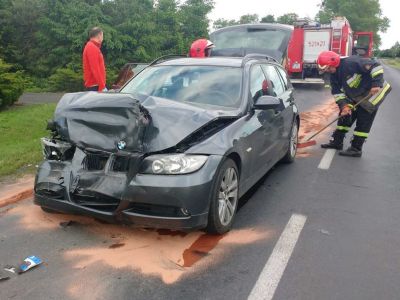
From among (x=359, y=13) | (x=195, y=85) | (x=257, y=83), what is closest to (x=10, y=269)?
(x=195, y=85)

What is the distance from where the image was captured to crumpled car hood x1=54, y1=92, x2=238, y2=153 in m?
3.74

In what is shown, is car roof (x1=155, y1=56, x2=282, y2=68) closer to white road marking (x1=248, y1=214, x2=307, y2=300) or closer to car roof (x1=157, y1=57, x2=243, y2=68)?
car roof (x1=157, y1=57, x2=243, y2=68)

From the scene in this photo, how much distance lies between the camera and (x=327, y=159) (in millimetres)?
7117

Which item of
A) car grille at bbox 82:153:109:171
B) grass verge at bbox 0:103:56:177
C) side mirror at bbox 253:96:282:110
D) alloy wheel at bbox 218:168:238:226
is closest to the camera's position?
car grille at bbox 82:153:109:171

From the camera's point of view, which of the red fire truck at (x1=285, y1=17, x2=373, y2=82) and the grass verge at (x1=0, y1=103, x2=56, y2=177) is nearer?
the grass verge at (x1=0, y1=103, x2=56, y2=177)

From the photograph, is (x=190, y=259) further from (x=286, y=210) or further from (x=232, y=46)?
(x=232, y=46)

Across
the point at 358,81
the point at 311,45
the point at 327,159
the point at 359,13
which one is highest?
the point at 359,13

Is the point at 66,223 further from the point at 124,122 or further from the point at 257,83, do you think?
the point at 257,83

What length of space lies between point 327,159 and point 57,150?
4623 millimetres

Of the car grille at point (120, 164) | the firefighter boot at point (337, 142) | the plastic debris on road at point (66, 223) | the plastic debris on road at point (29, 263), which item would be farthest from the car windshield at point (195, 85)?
the firefighter boot at point (337, 142)

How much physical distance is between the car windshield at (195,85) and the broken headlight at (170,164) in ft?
3.87

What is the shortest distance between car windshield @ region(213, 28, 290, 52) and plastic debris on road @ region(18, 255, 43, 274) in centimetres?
1070

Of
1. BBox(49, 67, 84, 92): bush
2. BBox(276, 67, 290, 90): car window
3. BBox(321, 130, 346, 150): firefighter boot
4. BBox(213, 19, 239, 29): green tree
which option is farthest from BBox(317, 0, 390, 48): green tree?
BBox(276, 67, 290, 90): car window

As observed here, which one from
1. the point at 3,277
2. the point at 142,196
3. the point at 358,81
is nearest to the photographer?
the point at 3,277
